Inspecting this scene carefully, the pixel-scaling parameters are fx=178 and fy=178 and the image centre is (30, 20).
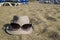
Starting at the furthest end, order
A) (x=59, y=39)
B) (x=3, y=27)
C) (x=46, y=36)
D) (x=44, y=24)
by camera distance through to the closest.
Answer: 1. (x=44, y=24)
2. (x=3, y=27)
3. (x=46, y=36)
4. (x=59, y=39)

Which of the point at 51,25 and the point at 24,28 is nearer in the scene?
the point at 24,28

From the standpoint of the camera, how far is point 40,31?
246 inches

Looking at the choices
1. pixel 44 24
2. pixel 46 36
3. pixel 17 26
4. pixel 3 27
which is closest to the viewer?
pixel 46 36

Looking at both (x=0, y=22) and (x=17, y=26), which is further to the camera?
(x=0, y=22)

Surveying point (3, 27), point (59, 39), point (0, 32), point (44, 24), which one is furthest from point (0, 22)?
point (59, 39)

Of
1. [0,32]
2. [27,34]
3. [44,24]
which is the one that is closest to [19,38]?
[27,34]

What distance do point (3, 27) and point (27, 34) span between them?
3.85 feet

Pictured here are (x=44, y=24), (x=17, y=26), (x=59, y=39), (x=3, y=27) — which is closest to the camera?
(x=59, y=39)

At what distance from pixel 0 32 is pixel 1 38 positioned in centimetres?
56

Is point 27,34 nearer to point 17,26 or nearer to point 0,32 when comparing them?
point 17,26

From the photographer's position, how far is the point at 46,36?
576cm

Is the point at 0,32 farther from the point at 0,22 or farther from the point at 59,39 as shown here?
the point at 59,39

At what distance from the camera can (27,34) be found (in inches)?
231

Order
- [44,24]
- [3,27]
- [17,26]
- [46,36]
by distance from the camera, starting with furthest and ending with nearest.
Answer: [44,24] < [3,27] < [17,26] < [46,36]
